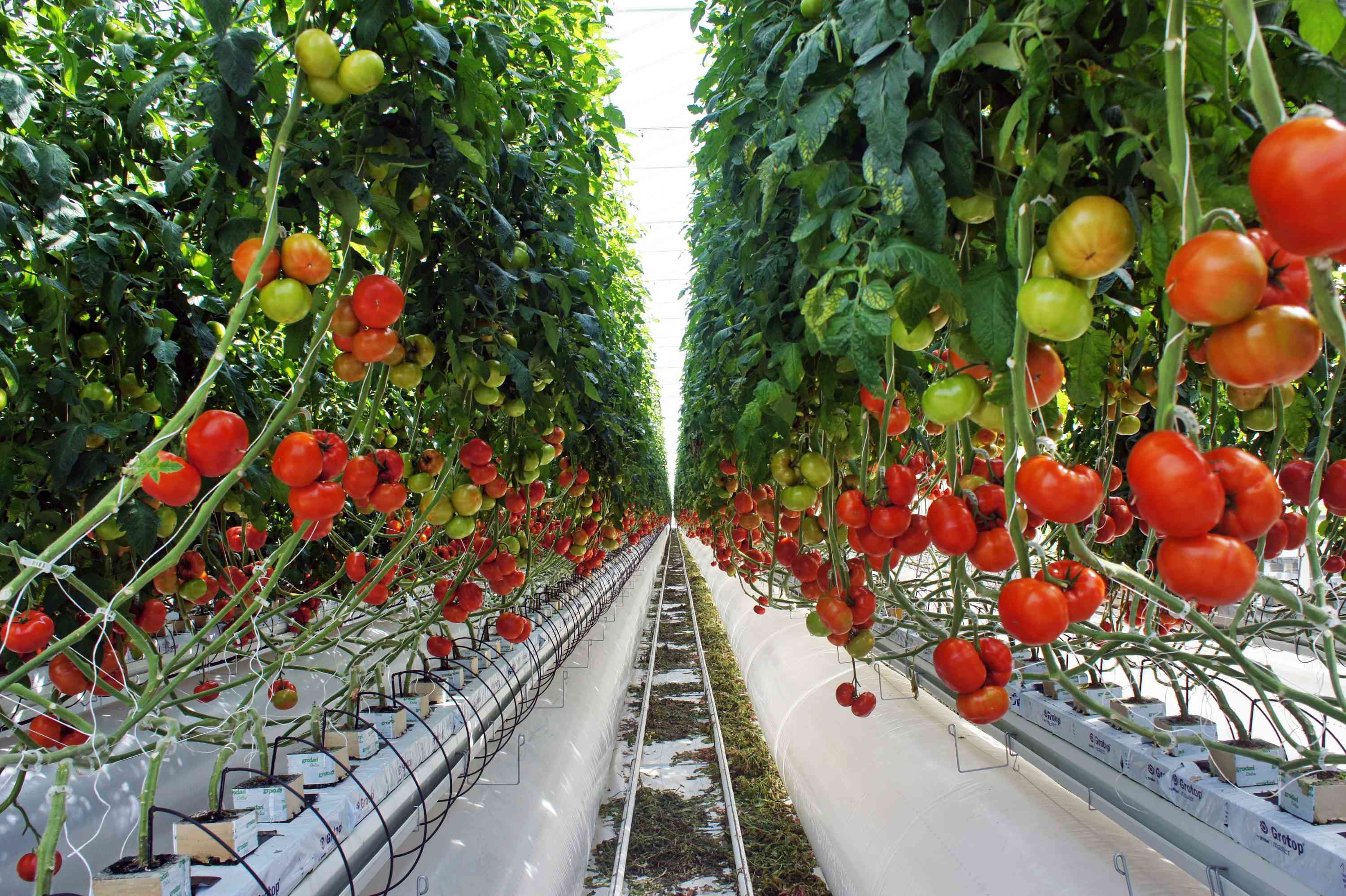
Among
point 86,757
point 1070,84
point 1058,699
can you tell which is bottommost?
point 1058,699

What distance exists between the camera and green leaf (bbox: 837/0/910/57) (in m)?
0.95

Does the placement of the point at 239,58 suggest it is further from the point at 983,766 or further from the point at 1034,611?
the point at 983,766

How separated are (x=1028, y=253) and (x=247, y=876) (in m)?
1.73

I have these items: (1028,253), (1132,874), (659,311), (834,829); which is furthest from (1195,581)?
(659,311)

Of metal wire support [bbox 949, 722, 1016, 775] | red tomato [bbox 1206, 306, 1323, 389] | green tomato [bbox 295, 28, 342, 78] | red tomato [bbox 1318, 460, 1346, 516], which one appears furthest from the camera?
metal wire support [bbox 949, 722, 1016, 775]

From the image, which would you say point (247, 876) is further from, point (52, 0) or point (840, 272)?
point (52, 0)

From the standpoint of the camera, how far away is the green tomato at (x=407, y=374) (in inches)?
59.3

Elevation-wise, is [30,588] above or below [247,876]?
above

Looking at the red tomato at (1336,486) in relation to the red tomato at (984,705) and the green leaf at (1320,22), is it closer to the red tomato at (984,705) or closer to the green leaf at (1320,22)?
the red tomato at (984,705)

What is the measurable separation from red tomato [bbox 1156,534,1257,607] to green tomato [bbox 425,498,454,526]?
5.57 ft

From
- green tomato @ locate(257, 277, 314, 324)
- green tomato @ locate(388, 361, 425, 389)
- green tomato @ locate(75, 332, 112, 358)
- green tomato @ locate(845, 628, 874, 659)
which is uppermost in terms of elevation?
green tomato @ locate(75, 332, 112, 358)

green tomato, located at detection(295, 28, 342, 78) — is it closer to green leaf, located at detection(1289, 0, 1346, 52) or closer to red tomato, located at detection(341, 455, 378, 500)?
red tomato, located at detection(341, 455, 378, 500)

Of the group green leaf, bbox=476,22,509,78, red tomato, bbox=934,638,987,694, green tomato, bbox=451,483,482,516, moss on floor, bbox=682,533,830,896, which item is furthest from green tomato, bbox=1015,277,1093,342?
moss on floor, bbox=682,533,830,896

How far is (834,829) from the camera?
11.1ft
